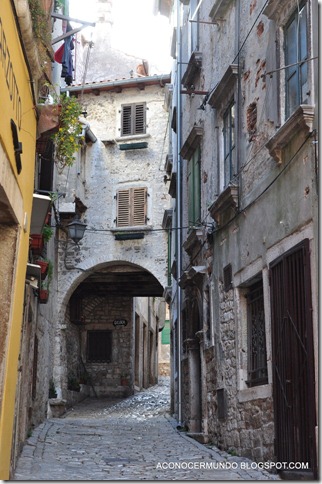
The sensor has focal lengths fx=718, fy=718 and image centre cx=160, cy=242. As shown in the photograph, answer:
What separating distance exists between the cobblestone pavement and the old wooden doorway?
538 mm

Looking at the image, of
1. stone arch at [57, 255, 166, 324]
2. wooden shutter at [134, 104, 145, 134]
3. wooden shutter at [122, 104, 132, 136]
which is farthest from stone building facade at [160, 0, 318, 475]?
wooden shutter at [122, 104, 132, 136]

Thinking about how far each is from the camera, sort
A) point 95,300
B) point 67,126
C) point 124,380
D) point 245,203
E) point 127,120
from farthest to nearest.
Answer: point 95,300
point 124,380
point 127,120
point 67,126
point 245,203

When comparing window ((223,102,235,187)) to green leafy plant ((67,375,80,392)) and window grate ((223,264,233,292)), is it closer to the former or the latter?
window grate ((223,264,233,292))

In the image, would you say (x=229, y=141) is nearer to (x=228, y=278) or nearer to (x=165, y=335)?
(x=228, y=278)

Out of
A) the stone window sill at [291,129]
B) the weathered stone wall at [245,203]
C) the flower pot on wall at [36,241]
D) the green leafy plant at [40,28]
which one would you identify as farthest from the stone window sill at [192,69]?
the stone window sill at [291,129]

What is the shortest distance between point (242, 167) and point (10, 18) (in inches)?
163

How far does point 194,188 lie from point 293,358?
21.3 feet

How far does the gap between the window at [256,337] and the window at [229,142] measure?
190 cm

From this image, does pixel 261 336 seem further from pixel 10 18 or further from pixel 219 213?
pixel 10 18

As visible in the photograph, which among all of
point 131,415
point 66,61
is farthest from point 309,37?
point 131,415

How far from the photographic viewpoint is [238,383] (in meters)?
9.16

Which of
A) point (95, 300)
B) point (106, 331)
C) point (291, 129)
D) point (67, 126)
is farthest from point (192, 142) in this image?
point (106, 331)

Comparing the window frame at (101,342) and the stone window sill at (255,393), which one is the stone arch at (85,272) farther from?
the stone window sill at (255,393)

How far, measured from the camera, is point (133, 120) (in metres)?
21.4
